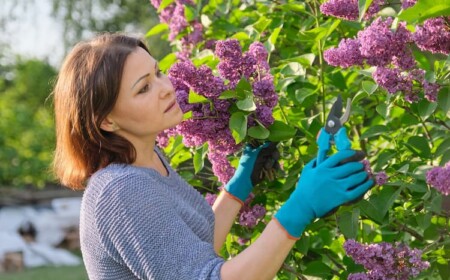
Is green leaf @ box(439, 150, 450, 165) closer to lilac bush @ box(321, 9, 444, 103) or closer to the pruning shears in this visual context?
lilac bush @ box(321, 9, 444, 103)

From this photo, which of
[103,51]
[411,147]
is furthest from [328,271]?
[103,51]

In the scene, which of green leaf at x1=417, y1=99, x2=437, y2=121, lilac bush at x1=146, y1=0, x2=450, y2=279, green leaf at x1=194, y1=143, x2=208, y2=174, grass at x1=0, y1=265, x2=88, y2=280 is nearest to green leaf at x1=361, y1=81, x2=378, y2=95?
lilac bush at x1=146, y1=0, x2=450, y2=279

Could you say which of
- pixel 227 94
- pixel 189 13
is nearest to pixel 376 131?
pixel 227 94

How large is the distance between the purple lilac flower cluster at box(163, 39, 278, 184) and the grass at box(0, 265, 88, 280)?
22.2 ft

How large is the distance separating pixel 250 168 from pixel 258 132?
0.54ft

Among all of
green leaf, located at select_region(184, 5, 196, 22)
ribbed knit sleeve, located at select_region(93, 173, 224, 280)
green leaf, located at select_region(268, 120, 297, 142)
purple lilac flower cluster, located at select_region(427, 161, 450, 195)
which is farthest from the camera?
green leaf, located at select_region(184, 5, 196, 22)

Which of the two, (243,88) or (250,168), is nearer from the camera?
(243,88)

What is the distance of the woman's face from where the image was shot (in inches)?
69.9

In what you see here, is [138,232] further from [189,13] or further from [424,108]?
[189,13]

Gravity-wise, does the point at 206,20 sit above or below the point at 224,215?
above

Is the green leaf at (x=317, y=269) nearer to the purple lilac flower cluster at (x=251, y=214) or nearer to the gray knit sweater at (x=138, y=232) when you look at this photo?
the purple lilac flower cluster at (x=251, y=214)

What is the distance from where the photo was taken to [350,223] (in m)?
1.95

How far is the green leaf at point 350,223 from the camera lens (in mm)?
1939

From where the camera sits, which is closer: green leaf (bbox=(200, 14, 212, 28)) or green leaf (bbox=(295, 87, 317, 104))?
green leaf (bbox=(295, 87, 317, 104))
